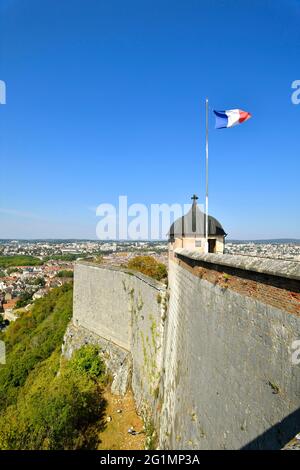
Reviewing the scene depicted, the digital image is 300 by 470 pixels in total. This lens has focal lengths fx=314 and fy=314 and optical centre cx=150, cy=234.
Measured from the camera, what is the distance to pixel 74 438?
1379 centimetres

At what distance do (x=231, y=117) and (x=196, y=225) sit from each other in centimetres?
396

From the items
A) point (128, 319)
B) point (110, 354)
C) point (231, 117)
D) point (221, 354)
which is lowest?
point (110, 354)

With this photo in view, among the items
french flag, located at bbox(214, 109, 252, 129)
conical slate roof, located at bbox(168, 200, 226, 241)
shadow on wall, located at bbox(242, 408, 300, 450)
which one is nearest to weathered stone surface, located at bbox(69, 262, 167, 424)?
conical slate roof, located at bbox(168, 200, 226, 241)

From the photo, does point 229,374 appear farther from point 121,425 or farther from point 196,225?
point 121,425

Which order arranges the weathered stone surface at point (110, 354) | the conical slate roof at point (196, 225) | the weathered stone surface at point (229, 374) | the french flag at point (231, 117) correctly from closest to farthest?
the weathered stone surface at point (229, 374) → the french flag at point (231, 117) → the conical slate roof at point (196, 225) → the weathered stone surface at point (110, 354)

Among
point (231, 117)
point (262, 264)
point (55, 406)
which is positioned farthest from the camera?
point (55, 406)

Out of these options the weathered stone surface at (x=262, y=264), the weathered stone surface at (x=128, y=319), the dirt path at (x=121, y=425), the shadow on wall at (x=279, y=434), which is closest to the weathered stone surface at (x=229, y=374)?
the shadow on wall at (x=279, y=434)

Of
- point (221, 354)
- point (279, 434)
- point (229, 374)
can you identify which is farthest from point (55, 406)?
point (279, 434)

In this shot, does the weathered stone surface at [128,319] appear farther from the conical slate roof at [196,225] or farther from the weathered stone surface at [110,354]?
the conical slate roof at [196,225]

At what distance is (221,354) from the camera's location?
650 centimetres

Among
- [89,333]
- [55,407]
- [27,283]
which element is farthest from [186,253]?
[27,283]

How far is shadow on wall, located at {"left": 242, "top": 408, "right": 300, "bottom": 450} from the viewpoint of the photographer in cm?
396

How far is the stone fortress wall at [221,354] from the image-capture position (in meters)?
4.38

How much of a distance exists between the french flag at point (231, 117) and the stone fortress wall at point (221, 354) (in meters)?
4.19
